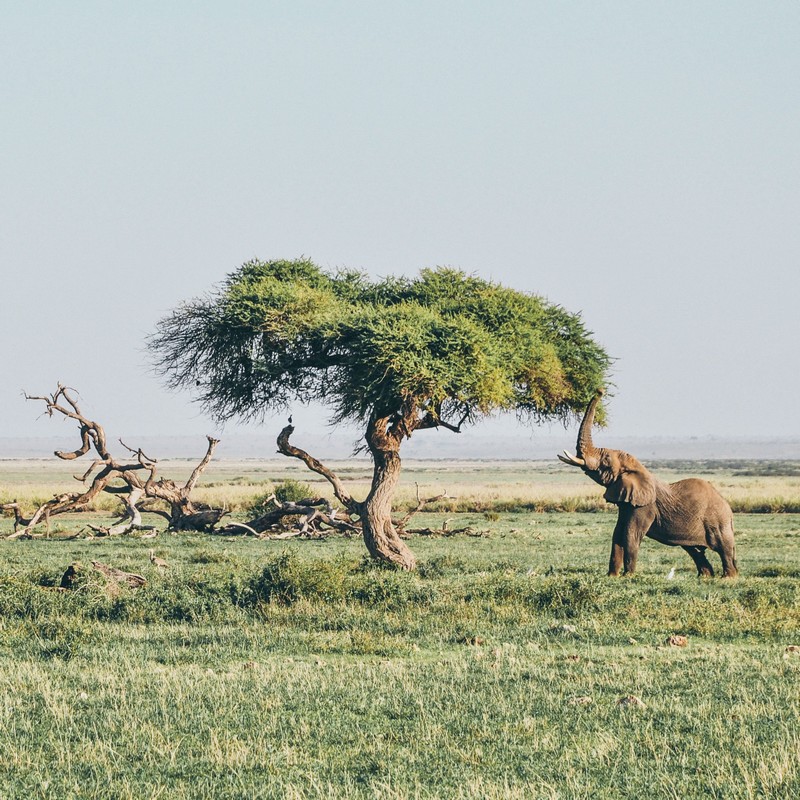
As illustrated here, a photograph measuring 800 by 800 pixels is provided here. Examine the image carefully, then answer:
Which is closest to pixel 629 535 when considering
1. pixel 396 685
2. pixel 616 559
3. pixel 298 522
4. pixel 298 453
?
Result: pixel 616 559

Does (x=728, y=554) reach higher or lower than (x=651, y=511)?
lower

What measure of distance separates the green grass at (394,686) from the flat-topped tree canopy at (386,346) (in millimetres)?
3865

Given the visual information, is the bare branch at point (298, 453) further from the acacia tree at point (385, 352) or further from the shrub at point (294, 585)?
the shrub at point (294, 585)

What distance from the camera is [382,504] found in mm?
22672

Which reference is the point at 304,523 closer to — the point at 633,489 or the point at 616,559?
the point at 616,559

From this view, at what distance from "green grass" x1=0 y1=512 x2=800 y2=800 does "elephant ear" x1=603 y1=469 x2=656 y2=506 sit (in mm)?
1556

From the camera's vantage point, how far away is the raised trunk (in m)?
22.5

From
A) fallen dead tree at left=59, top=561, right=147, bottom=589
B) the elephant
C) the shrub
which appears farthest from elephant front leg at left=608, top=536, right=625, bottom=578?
fallen dead tree at left=59, top=561, right=147, bottom=589

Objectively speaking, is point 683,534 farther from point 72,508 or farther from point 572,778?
point 72,508

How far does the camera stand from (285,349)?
23.3 m

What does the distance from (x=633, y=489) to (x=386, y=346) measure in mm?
5464

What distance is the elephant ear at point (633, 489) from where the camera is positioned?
67.9 feet

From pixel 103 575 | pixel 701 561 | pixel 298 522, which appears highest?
pixel 103 575

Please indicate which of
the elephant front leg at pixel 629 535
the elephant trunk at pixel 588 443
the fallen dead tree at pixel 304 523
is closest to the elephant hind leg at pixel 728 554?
the elephant front leg at pixel 629 535
